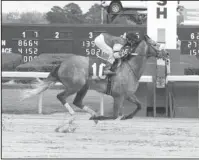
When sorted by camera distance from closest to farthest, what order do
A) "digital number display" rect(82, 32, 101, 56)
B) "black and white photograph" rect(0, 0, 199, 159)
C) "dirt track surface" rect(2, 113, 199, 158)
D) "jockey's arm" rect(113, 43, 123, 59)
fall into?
"dirt track surface" rect(2, 113, 199, 158) < "black and white photograph" rect(0, 0, 199, 159) < "jockey's arm" rect(113, 43, 123, 59) < "digital number display" rect(82, 32, 101, 56)

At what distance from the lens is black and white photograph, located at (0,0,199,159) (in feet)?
17.0

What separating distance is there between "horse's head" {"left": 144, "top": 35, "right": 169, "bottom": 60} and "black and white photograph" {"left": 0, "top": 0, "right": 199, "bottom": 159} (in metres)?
0.01

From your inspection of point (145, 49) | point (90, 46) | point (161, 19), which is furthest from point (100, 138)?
point (90, 46)

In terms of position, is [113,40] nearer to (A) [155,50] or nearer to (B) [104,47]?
(B) [104,47]

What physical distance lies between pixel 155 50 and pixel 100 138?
46.1 inches

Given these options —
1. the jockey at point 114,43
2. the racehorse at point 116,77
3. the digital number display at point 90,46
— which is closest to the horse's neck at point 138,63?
the racehorse at point 116,77

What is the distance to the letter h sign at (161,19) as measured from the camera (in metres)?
6.48

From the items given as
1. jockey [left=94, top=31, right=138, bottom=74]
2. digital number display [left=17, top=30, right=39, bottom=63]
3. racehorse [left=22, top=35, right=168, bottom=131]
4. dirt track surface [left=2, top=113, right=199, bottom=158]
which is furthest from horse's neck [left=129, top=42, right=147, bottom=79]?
digital number display [left=17, top=30, right=39, bottom=63]

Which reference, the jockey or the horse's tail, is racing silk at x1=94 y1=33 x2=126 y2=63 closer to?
the jockey

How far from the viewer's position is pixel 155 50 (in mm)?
5891

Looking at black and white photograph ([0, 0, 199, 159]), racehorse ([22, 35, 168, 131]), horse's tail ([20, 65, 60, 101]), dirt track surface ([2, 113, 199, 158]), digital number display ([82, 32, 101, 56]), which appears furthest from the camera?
digital number display ([82, 32, 101, 56])

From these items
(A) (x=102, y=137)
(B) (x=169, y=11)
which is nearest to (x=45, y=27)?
(B) (x=169, y=11)

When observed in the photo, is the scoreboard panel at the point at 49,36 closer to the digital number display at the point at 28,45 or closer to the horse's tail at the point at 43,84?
the digital number display at the point at 28,45

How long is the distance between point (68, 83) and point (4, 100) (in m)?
3.43
